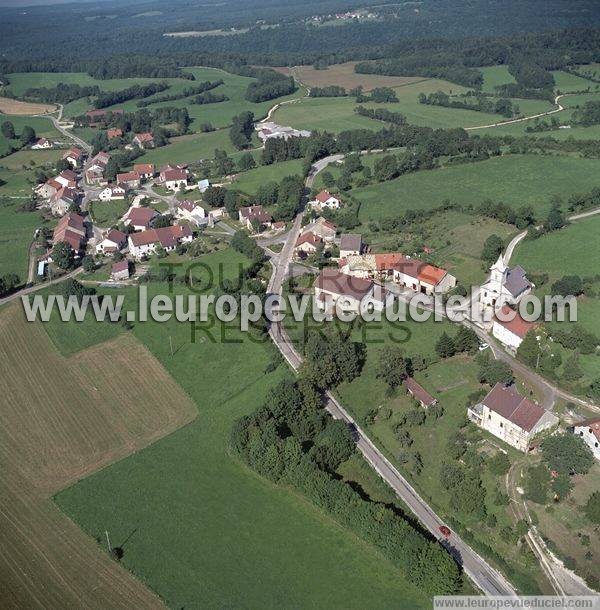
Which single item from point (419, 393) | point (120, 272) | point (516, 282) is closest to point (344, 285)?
point (419, 393)

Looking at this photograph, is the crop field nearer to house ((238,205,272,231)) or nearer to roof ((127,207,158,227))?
roof ((127,207,158,227))

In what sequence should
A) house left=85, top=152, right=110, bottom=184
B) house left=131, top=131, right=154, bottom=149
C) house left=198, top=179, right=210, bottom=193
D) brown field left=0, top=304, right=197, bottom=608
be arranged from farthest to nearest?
house left=131, top=131, right=154, bottom=149
house left=85, top=152, right=110, bottom=184
house left=198, top=179, right=210, bottom=193
brown field left=0, top=304, right=197, bottom=608

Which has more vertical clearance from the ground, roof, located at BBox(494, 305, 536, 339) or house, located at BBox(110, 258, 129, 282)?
roof, located at BBox(494, 305, 536, 339)

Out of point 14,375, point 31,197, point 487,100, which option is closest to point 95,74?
point 31,197

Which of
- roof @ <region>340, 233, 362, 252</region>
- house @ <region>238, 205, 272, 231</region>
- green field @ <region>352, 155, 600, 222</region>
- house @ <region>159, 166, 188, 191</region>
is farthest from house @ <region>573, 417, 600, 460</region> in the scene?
house @ <region>159, 166, 188, 191</region>

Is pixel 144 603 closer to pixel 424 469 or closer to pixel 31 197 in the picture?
pixel 424 469

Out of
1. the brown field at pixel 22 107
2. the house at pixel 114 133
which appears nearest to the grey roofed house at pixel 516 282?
the house at pixel 114 133
